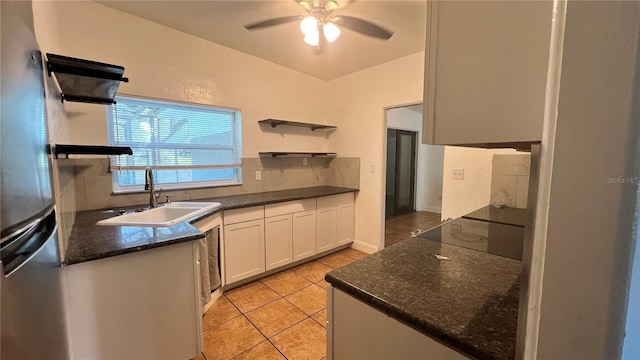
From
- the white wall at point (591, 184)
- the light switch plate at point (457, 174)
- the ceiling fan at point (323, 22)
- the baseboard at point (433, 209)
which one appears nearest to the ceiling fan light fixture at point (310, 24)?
the ceiling fan at point (323, 22)

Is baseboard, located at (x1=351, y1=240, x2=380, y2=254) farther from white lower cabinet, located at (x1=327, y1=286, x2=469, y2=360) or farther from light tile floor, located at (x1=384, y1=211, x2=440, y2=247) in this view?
white lower cabinet, located at (x1=327, y1=286, x2=469, y2=360)

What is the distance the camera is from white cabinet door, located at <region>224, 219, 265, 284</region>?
2.39 metres

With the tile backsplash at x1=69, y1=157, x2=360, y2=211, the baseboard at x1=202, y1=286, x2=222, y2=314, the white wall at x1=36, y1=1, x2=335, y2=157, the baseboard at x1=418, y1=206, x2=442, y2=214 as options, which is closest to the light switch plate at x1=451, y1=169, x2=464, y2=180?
the tile backsplash at x1=69, y1=157, x2=360, y2=211

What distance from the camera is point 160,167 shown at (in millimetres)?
2430

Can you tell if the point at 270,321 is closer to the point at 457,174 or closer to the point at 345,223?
the point at 345,223

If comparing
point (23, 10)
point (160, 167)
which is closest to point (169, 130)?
point (160, 167)

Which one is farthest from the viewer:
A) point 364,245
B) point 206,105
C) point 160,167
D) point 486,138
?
point 364,245

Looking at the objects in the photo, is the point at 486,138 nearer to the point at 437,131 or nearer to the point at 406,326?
the point at 437,131

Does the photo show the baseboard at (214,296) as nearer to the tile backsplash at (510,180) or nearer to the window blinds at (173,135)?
the window blinds at (173,135)

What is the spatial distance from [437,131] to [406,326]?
584 mm

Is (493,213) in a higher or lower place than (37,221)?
lower

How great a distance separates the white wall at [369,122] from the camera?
10.1ft

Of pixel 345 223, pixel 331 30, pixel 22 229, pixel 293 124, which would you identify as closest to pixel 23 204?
pixel 22 229

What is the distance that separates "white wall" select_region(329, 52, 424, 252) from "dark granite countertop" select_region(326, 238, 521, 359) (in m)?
2.22
